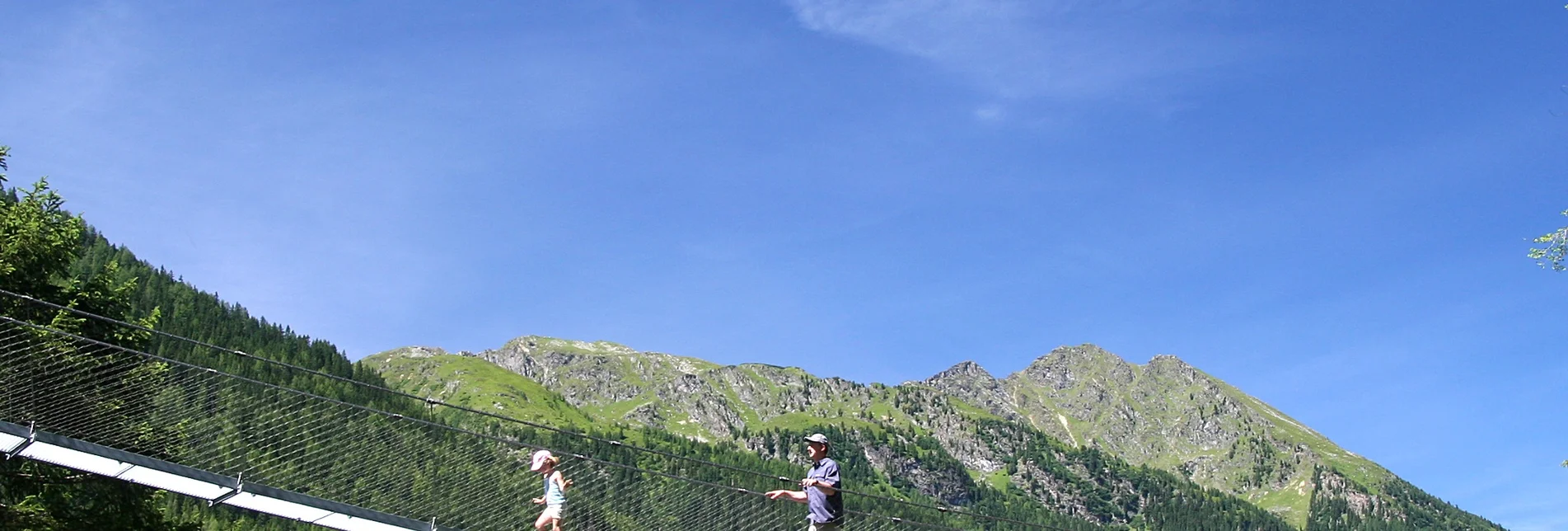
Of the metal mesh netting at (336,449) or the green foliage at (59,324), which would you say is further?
the green foliage at (59,324)

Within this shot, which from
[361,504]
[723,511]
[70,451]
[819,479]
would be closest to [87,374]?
[70,451]

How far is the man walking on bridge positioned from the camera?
9836 mm

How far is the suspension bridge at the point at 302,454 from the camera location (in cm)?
1073

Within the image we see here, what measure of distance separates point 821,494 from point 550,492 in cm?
187

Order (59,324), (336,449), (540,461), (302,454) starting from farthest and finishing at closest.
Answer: (59,324) < (336,449) < (302,454) < (540,461)

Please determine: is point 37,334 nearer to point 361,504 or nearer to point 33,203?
point 361,504

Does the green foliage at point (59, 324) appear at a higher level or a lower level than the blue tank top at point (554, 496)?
higher

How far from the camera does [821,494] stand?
988cm

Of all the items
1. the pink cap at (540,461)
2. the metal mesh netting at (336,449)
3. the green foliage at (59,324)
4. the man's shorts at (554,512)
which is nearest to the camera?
the man's shorts at (554,512)

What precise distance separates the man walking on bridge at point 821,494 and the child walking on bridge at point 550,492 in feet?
5.00

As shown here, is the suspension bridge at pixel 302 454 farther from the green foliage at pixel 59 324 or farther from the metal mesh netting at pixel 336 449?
the green foliage at pixel 59 324

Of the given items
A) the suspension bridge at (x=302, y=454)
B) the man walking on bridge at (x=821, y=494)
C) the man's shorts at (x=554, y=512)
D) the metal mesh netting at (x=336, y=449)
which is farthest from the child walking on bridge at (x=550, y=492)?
the metal mesh netting at (x=336, y=449)

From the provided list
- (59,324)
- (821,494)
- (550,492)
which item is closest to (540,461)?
(550,492)

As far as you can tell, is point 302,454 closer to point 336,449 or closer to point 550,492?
point 336,449
